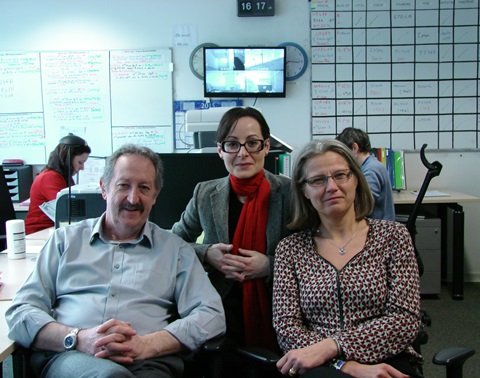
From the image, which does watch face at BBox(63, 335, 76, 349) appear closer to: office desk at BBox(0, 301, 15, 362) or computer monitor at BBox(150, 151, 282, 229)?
office desk at BBox(0, 301, 15, 362)

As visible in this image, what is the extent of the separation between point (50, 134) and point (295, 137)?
2420 millimetres

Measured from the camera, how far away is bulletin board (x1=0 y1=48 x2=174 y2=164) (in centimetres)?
417

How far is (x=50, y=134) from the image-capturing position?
13.9ft

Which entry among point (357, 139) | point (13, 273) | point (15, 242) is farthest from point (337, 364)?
point (357, 139)

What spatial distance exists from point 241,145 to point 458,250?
2759 mm

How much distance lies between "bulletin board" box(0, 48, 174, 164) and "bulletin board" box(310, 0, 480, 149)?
1.54 meters

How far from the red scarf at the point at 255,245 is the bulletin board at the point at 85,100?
106 inches

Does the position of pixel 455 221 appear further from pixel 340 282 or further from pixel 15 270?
pixel 15 270

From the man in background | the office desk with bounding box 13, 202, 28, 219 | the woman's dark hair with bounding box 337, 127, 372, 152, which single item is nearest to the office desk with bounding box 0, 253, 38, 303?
the office desk with bounding box 13, 202, 28, 219

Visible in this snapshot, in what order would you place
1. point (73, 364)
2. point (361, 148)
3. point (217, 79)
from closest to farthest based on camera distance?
point (73, 364) < point (361, 148) < point (217, 79)

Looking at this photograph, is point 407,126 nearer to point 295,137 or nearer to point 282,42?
point 295,137

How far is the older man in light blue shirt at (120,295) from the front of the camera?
1285 mm

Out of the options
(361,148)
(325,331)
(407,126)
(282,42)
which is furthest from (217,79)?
(325,331)

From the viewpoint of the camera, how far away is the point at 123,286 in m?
1.45
